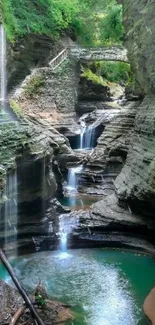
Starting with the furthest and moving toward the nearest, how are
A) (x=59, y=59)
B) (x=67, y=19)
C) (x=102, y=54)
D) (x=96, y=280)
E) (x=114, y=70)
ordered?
1. (x=114, y=70)
2. (x=67, y=19)
3. (x=102, y=54)
4. (x=59, y=59)
5. (x=96, y=280)

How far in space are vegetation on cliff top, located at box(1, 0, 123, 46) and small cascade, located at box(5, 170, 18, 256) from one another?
56.9 feet

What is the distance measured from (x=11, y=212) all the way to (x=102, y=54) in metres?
21.3

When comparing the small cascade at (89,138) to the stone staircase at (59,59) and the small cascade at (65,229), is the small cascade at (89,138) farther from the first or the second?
the small cascade at (65,229)

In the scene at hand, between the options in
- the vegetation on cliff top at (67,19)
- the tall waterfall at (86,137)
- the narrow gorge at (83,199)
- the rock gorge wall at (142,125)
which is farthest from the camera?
the vegetation on cliff top at (67,19)

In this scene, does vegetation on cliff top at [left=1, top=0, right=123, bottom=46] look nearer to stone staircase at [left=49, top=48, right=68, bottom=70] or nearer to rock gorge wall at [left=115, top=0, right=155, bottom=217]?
stone staircase at [left=49, top=48, right=68, bottom=70]

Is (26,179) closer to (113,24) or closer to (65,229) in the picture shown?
(65,229)

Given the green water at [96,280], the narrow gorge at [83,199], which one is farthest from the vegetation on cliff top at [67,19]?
the green water at [96,280]

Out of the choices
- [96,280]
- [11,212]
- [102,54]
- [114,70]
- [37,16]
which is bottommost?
[96,280]

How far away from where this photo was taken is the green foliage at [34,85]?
90.0 ft

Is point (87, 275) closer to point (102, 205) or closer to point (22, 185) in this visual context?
point (22, 185)

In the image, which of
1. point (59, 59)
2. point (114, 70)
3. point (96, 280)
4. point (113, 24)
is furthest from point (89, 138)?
point (96, 280)

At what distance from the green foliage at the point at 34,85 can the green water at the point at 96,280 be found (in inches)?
622

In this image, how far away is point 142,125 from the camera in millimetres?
16062

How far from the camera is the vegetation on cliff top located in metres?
28.9
